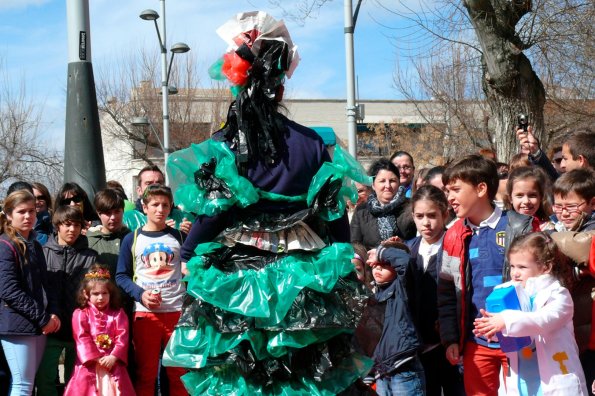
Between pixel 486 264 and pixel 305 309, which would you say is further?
pixel 486 264

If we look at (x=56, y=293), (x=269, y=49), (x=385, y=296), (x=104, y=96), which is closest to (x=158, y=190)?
(x=56, y=293)

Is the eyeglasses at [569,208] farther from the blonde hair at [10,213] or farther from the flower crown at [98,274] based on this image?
the blonde hair at [10,213]

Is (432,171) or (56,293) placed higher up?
(432,171)

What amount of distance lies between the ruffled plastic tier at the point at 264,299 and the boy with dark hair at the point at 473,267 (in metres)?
0.92

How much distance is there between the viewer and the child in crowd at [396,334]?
4.87 meters

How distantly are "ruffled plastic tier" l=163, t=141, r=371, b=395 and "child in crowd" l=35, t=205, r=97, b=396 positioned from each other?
257 cm

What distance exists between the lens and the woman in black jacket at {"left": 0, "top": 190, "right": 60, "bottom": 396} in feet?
18.6

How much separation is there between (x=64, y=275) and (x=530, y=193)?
3611 mm

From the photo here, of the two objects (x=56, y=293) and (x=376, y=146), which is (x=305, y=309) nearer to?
(x=56, y=293)

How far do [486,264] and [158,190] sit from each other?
278 cm

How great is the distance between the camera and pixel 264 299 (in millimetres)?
3600

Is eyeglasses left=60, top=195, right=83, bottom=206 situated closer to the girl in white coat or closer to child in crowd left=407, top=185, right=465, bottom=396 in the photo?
child in crowd left=407, top=185, right=465, bottom=396

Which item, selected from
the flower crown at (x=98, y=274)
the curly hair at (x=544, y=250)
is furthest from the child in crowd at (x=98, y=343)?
the curly hair at (x=544, y=250)

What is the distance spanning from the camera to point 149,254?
19.7ft
